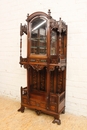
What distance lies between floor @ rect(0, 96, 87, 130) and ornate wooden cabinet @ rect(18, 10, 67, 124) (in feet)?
0.35

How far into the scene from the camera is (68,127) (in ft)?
6.11

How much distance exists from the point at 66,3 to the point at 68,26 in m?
0.39

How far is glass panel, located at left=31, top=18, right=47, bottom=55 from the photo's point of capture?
200 cm

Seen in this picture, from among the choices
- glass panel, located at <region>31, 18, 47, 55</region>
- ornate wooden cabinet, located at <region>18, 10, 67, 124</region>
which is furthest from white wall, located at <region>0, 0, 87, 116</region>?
glass panel, located at <region>31, 18, 47, 55</region>

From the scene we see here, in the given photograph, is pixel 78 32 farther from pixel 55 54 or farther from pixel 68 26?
pixel 55 54

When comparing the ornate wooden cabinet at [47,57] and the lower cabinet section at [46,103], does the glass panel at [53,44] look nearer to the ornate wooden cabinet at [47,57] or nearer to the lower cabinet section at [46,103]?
the ornate wooden cabinet at [47,57]

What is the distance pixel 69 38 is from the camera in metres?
2.18

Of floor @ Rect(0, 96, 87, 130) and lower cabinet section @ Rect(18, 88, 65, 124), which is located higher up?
lower cabinet section @ Rect(18, 88, 65, 124)

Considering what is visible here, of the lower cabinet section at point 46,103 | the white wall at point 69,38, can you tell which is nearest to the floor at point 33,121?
the lower cabinet section at point 46,103

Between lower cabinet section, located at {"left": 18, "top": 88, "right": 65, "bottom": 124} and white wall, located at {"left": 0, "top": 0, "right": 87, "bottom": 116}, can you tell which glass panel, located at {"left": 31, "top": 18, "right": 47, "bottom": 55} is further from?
lower cabinet section, located at {"left": 18, "top": 88, "right": 65, "bottom": 124}

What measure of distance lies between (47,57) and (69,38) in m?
0.58

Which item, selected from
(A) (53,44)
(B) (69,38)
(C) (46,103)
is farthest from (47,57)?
(C) (46,103)

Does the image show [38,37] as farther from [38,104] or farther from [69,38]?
[38,104]

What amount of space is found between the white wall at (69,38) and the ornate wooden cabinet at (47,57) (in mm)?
148
